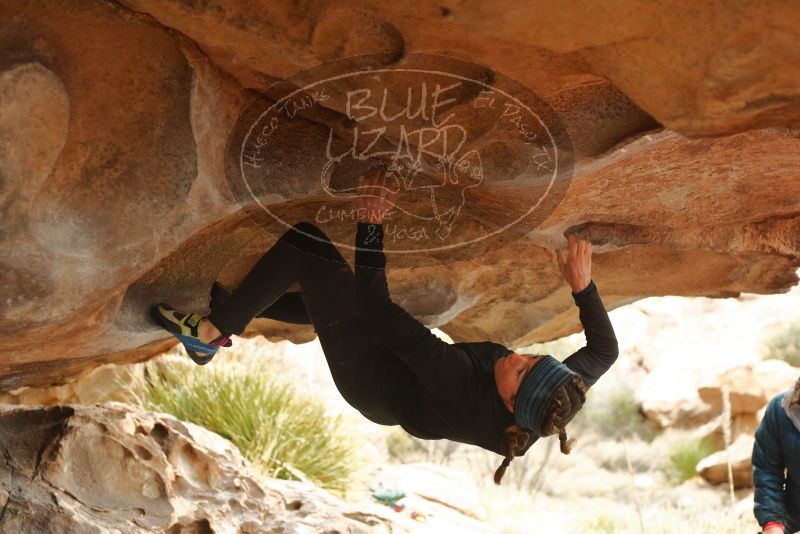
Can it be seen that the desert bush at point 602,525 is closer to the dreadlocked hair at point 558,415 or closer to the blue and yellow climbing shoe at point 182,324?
the dreadlocked hair at point 558,415

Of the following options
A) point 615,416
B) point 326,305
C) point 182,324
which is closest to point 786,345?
point 615,416

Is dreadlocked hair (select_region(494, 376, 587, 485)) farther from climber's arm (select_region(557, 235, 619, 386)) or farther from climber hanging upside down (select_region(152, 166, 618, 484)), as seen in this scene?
climber's arm (select_region(557, 235, 619, 386))

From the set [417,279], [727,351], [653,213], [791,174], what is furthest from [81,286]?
[727,351]

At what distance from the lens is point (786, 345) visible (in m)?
12.9

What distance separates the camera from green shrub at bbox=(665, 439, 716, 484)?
11008 millimetres

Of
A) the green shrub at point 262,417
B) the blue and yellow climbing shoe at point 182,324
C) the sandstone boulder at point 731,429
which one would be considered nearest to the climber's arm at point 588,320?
the blue and yellow climbing shoe at point 182,324

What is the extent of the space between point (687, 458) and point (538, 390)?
357 inches

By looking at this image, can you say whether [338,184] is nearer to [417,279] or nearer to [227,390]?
[417,279]

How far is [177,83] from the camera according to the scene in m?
2.61

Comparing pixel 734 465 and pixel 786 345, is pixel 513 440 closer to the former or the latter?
pixel 734 465

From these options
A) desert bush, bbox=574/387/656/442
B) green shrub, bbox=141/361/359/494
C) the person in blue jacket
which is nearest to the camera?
the person in blue jacket

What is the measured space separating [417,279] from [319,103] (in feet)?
5.26

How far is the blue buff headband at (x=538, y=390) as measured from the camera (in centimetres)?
283

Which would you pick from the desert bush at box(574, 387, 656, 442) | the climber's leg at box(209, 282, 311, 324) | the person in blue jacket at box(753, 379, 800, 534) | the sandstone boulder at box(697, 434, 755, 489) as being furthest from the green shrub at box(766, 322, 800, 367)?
the climber's leg at box(209, 282, 311, 324)
